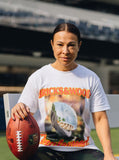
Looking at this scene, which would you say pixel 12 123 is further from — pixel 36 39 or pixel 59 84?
pixel 36 39

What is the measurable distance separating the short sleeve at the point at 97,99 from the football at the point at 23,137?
1.85 ft

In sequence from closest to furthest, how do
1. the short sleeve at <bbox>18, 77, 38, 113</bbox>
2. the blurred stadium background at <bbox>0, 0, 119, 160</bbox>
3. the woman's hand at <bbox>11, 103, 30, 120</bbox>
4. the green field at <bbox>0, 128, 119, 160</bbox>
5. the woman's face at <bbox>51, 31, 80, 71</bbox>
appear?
the woman's hand at <bbox>11, 103, 30, 120</bbox> < the woman's face at <bbox>51, 31, 80, 71</bbox> < the short sleeve at <bbox>18, 77, 38, 113</bbox> < the green field at <bbox>0, 128, 119, 160</bbox> < the blurred stadium background at <bbox>0, 0, 119, 160</bbox>

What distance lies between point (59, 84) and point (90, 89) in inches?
11.1

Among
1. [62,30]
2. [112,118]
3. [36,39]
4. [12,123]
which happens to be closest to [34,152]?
[12,123]

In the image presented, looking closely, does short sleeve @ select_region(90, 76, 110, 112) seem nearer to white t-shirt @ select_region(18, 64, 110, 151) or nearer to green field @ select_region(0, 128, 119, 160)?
white t-shirt @ select_region(18, 64, 110, 151)

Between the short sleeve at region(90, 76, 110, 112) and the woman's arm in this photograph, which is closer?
the woman's arm

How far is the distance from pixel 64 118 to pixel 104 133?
0.36 m

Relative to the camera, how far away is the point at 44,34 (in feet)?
62.5

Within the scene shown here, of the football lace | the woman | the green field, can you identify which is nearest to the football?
Result: the football lace

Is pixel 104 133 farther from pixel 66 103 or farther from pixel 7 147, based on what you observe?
pixel 7 147

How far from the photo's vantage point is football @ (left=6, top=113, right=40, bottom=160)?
2193 millimetres

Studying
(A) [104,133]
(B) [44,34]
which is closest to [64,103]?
(A) [104,133]

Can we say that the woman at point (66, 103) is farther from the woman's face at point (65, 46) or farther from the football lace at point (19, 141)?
the football lace at point (19, 141)

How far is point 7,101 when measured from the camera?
5258mm
